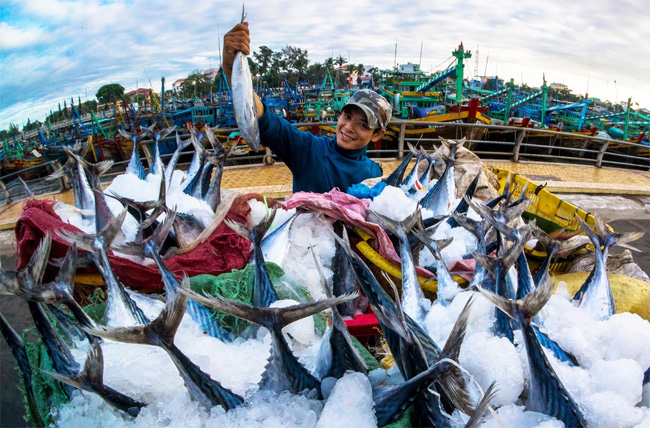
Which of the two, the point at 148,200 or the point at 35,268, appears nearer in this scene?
the point at 35,268

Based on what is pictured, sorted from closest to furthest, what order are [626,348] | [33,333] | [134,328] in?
[134,328] → [626,348] → [33,333]

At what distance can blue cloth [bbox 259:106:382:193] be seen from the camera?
2590 mm

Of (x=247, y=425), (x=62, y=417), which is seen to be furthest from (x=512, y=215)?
(x=62, y=417)

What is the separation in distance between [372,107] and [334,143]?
0.45 meters

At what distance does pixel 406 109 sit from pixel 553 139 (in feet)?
30.1

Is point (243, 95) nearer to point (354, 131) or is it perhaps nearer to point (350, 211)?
point (350, 211)

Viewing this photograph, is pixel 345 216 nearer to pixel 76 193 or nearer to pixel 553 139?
pixel 76 193

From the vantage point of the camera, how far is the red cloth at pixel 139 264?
5.73 ft

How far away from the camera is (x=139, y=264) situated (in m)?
1.76

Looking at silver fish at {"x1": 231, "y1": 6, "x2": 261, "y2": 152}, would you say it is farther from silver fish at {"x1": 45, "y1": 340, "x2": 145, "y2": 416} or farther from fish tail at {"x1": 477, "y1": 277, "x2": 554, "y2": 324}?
fish tail at {"x1": 477, "y1": 277, "x2": 554, "y2": 324}

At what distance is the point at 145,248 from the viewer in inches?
68.3

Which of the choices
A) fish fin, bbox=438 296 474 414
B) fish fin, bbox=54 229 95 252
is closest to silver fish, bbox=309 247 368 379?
fish fin, bbox=438 296 474 414

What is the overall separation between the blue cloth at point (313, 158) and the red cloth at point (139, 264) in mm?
860

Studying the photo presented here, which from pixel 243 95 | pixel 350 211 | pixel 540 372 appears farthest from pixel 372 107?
pixel 540 372
